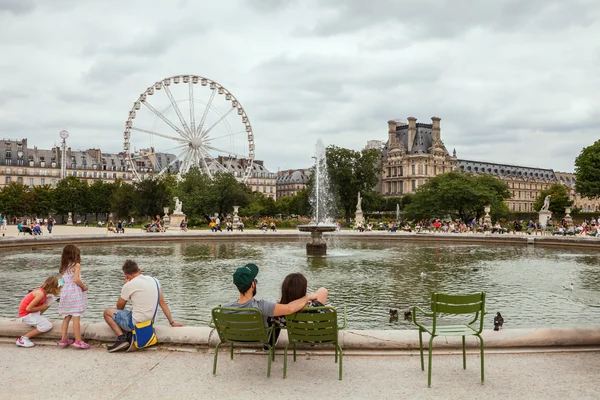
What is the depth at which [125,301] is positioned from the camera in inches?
263

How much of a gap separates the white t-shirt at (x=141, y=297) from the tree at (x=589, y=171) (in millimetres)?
70761

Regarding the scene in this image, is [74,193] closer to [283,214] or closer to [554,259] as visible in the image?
[283,214]

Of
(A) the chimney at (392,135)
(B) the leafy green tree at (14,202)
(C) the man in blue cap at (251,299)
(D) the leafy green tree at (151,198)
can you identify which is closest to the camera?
(C) the man in blue cap at (251,299)

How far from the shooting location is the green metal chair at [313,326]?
5672 millimetres

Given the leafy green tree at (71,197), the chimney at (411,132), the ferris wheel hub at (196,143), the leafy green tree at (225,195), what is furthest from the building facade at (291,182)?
the leafy green tree at (225,195)

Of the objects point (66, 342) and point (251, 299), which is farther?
point (66, 342)

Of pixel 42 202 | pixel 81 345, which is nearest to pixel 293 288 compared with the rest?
pixel 81 345

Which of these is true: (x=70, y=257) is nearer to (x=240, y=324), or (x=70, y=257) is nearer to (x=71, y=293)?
(x=71, y=293)

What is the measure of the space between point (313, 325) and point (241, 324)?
2.44 ft

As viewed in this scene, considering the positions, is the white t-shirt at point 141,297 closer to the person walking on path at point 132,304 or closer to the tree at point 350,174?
the person walking on path at point 132,304

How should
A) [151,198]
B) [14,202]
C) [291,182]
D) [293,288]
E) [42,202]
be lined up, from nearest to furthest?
[293,288] → [151,198] → [14,202] → [42,202] → [291,182]

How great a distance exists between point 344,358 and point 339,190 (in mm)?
63935

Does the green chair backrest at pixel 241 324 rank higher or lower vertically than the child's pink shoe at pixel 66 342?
higher

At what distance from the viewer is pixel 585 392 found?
17.1ft
